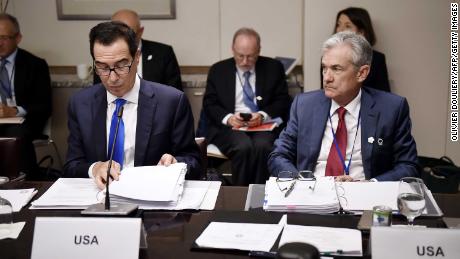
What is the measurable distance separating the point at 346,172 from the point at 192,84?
2521 mm

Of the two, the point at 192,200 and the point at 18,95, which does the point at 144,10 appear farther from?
the point at 192,200

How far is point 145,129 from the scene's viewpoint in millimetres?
2400

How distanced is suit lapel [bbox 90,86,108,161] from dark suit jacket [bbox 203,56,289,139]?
1850 millimetres

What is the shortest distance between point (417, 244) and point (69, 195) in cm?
124

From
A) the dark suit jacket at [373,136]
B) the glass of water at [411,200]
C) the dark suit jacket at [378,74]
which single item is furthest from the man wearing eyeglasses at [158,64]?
the glass of water at [411,200]

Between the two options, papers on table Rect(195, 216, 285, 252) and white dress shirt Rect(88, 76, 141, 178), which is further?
white dress shirt Rect(88, 76, 141, 178)

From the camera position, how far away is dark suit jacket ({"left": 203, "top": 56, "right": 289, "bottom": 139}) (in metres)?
4.29

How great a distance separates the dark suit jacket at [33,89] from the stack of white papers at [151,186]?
8.85ft

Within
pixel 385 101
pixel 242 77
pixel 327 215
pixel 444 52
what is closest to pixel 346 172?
pixel 385 101

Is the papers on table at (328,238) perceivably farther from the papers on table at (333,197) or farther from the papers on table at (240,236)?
the papers on table at (333,197)

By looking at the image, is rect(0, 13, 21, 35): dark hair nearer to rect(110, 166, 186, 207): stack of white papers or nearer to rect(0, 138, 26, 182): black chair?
rect(0, 138, 26, 182): black chair

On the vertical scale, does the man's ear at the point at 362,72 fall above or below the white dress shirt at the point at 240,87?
above

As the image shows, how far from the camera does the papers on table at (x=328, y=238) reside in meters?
1.48

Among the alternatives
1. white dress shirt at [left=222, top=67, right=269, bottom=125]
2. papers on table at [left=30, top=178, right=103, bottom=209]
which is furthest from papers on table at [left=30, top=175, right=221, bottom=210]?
white dress shirt at [left=222, top=67, right=269, bottom=125]
